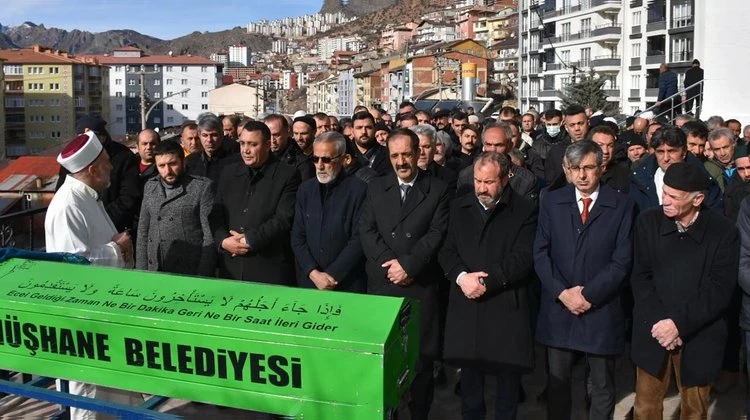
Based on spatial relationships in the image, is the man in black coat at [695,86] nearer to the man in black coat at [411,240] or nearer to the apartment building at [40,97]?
the man in black coat at [411,240]

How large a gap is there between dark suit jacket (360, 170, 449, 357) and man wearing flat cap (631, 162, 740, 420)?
4.14 ft

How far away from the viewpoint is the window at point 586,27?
65.7 m

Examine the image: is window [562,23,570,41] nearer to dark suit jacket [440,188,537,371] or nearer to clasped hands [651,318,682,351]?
dark suit jacket [440,188,537,371]

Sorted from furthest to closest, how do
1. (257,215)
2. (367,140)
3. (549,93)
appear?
1. (549,93)
2. (367,140)
3. (257,215)

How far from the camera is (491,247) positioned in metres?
4.74

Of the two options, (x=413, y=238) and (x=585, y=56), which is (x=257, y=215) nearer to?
(x=413, y=238)

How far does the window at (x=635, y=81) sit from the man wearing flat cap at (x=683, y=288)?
196ft

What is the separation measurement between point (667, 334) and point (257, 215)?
296 centimetres

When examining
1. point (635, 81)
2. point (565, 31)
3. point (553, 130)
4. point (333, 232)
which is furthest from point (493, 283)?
point (565, 31)

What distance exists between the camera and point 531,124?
38.4 ft

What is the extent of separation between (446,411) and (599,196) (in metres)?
2.04

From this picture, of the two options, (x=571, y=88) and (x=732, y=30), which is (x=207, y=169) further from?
(x=571, y=88)

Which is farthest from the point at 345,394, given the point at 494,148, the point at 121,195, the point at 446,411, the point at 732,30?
the point at 732,30

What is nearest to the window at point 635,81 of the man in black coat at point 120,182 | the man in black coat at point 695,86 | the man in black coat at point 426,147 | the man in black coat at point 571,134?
the man in black coat at point 695,86
